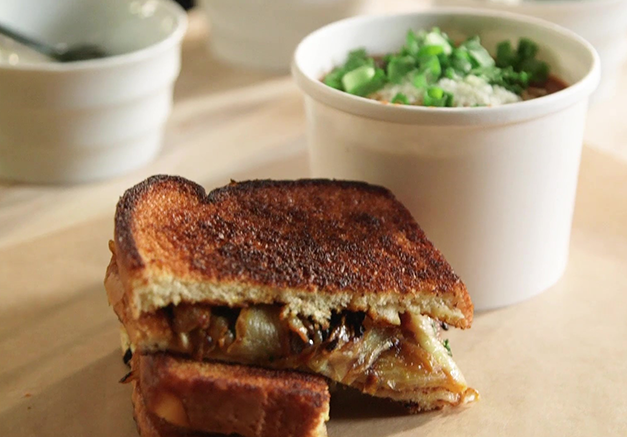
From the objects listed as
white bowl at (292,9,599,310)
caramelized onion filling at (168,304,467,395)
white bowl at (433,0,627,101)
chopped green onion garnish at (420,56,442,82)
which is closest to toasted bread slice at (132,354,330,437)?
caramelized onion filling at (168,304,467,395)

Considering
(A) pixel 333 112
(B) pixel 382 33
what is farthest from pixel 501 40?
(A) pixel 333 112

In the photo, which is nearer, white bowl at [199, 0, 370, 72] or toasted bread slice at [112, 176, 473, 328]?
toasted bread slice at [112, 176, 473, 328]

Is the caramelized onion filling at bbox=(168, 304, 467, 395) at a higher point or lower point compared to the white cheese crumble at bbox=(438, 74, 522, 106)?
lower

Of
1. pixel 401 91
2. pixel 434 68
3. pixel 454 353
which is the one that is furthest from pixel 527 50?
pixel 454 353

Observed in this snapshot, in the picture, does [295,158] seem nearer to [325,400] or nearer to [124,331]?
[124,331]

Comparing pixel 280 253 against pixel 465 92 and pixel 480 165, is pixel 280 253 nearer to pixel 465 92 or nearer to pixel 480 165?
pixel 480 165

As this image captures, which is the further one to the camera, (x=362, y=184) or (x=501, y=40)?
(x=501, y=40)

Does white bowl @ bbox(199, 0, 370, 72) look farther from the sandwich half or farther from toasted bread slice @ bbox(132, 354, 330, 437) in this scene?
toasted bread slice @ bbox(132, 354, 330, 437)
